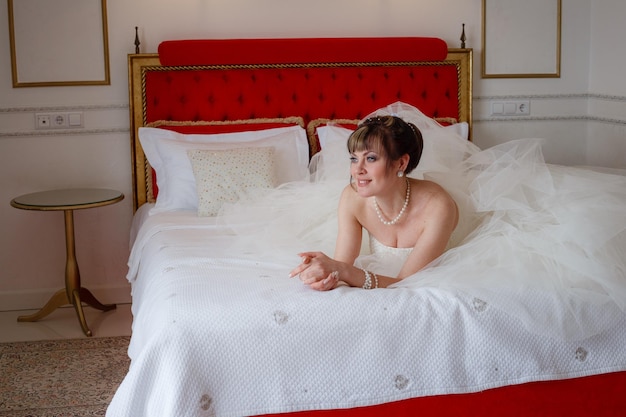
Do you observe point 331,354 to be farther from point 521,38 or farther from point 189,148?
point 521,38

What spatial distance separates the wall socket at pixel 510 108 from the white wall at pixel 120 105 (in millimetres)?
38

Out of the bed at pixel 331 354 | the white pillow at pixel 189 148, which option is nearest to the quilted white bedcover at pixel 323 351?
the bed at pixel 331 354

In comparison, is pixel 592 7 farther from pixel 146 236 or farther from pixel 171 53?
pixel 146 236

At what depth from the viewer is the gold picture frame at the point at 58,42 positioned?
165 inches

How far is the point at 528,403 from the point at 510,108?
2.74m

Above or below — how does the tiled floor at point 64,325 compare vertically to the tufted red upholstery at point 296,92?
below

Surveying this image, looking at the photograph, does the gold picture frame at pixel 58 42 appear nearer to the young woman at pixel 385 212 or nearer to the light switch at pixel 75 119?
the light switch at pixel 75 119

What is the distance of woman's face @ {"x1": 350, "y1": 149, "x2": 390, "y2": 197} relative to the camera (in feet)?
8.36

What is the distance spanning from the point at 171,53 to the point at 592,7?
2422 millimetres

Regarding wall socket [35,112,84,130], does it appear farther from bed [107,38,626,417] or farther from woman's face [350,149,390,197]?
woman's face [350,149,390,197]

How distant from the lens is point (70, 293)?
4.12 metres

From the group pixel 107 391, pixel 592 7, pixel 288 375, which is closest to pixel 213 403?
pixel 288 375

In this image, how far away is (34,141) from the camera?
14.0 ft

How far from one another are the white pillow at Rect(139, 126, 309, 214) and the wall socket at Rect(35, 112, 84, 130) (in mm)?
403
